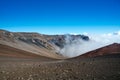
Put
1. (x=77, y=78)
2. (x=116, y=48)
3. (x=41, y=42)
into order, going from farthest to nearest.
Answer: (x=41, y=42) → (x=116, y=48) → (x=77, y=78)

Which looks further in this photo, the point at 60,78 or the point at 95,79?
the point at 60,78

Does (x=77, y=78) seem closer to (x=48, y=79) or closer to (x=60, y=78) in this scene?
(x=60, y=78)

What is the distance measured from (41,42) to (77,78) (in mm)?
154899

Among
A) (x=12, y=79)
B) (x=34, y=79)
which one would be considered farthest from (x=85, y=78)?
(x=12, y=79)

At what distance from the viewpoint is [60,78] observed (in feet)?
44.1

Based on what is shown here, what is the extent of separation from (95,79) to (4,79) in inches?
255

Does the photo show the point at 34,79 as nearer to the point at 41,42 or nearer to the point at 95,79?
the point at 95,79

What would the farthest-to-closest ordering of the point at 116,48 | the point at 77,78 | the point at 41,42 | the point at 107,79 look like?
1. the point at 41,42
2. the point at 116,48
3. the point at 77,78
4. the point at 107,79

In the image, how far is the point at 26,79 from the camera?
1360cm

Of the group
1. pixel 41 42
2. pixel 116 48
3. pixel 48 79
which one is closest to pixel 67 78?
pixel 48 79

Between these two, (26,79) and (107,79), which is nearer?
(107,79)

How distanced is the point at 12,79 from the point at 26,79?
3.51 ft

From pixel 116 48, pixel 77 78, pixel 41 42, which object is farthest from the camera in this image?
pixel 41 42

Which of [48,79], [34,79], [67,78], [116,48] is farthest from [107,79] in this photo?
[116,48]
